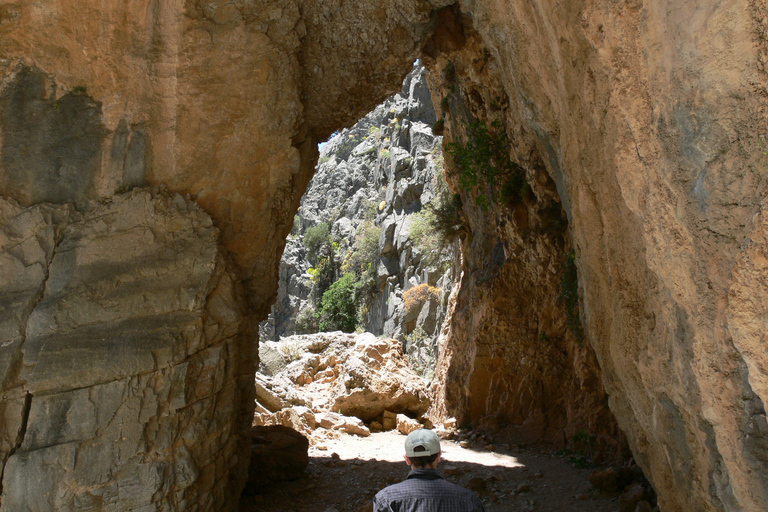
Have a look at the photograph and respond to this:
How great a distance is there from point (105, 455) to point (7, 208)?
237 cm

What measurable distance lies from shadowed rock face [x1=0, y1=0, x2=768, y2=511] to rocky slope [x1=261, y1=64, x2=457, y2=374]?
753 centimetres

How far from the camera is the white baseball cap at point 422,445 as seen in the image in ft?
8.64

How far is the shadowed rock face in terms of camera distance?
2.40 m

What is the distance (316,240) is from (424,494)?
30.7 metres

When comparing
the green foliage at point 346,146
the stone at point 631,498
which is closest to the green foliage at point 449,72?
the stone at point 631,498

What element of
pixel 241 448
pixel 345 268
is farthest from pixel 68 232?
pixel 345 268

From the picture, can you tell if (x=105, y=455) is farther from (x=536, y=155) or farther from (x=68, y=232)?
(x=536, y=155)

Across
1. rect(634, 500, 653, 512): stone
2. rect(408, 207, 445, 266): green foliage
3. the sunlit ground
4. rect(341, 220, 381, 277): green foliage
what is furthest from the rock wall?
rect(341, 220, 381, 277): green foliage

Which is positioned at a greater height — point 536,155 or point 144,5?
point 144,5

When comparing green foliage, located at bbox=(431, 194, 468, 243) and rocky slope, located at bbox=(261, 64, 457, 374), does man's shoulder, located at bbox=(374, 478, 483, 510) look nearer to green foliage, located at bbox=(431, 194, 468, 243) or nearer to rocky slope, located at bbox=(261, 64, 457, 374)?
green foliage, located at bbox=(431, 194, 468, 243)

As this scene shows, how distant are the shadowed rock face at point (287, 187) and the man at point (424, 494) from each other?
1.28 metres

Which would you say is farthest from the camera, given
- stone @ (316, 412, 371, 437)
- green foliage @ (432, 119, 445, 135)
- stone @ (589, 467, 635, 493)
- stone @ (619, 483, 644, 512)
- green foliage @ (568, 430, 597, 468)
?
green foliage @ (432, 119, 445, 135)

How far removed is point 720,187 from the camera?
2344 mm

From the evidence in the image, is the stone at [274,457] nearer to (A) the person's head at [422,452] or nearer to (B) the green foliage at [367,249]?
(A) the person's head at [422,452]
